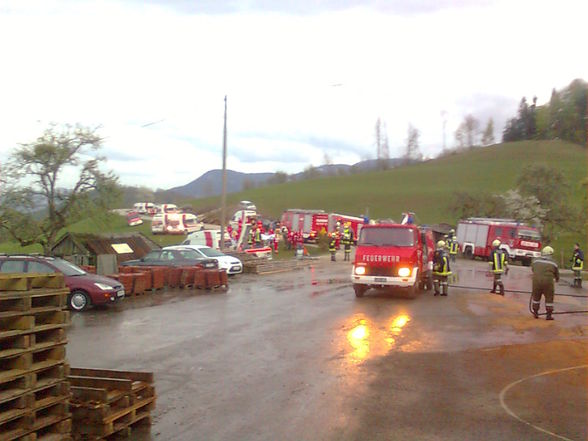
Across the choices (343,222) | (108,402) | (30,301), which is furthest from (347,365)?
(343,222)

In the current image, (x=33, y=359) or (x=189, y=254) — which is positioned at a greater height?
(x=33, y=359)

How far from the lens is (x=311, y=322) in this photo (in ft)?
46.6

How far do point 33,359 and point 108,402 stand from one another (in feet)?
3.00

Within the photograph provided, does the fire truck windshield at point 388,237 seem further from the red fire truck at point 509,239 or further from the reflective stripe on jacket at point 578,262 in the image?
the red fire truck at point 509,239

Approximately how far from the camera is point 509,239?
40.9m

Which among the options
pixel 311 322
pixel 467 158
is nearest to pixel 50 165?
pixel 311 322

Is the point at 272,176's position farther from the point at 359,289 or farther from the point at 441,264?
the point at 359,289

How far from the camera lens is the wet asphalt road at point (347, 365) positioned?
6797mm

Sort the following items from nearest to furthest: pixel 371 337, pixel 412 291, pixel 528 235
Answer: pixel 371 337 < pixel 412 291 < pixel 528 235

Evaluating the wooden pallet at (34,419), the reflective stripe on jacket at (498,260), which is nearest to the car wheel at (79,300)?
the wooden pallet at (34,419)

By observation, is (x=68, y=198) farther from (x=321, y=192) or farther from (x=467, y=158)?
(x=467, y=158)

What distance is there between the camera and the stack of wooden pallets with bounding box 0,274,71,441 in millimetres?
5312

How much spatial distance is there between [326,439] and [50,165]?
2490cm

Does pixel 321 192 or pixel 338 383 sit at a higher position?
pixel 321 192
